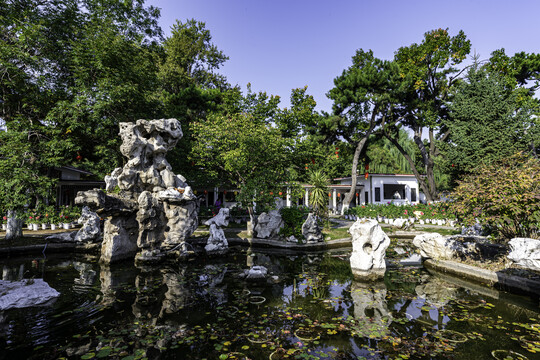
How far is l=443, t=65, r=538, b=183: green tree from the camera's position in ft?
60.1

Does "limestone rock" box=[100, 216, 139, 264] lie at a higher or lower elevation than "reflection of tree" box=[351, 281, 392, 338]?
higher

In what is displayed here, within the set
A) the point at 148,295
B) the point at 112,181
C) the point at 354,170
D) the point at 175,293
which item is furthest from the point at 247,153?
the point at 354,170

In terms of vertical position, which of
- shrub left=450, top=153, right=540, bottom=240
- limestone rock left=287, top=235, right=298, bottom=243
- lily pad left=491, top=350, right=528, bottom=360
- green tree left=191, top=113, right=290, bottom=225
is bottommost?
lily pad left=491, top=350, right=528, bottom=360

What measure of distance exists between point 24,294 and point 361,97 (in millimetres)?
23604

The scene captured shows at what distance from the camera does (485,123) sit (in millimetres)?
19016

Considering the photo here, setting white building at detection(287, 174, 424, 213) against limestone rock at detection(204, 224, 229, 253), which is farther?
white building at detection(287, 174, 424, 213)

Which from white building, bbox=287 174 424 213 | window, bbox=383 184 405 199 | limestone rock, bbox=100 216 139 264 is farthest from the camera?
window, bbox=383 184 405 199

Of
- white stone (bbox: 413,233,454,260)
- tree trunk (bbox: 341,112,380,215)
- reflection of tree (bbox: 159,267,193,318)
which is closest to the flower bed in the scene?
tree trunk (bbox: 341,112,380,215)

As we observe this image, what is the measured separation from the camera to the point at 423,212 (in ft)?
67.2

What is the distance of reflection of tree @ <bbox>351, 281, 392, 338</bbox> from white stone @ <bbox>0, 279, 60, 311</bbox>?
6967 mm

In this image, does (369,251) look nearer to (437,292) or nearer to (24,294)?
(437,292)

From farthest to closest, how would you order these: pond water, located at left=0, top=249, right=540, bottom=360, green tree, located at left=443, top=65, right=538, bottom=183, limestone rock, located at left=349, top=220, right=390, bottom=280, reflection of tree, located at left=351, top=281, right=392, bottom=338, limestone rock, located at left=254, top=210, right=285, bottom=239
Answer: green tree, located at left=443, top=65, right=538, bottom=183 < limestone rock, located at left=254, top=210, right=285, bottom=239 < limestone rock, located at left=349, top=220, right=390, bottom=280 < reflection of tree, located at left=351, top=281, right=392, bottom=338 < pond water, located at left=0, top=249, right=540, bottom=360

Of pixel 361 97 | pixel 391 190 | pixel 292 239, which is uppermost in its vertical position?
pixel 361 97

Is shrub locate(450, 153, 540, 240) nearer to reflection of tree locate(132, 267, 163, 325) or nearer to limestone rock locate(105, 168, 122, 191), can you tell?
reflection of tree locate(132, 267, 163, 325)
